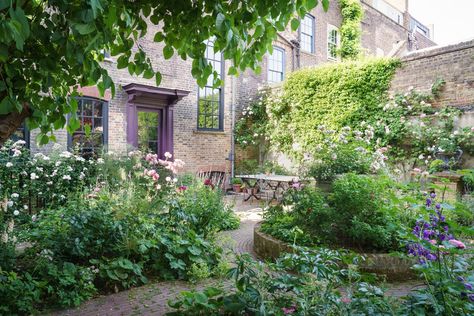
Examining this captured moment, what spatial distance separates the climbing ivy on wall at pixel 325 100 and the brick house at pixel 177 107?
1.65 metres

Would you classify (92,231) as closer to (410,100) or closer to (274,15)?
(274,15)

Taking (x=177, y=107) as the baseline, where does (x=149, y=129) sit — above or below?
below

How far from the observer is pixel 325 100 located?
440 inches

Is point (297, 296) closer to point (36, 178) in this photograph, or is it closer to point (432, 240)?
point (432, 240)

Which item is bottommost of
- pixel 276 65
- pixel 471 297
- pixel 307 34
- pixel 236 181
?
pixel 236 181

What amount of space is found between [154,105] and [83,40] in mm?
9197

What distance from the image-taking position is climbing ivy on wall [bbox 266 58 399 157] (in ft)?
33.3

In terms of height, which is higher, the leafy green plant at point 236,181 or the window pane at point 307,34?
the window pane at point 307,34

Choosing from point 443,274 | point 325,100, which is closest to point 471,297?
point 443,274

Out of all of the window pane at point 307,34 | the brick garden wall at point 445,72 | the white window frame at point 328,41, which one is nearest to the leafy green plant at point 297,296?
the brick garden wall at point 445,72

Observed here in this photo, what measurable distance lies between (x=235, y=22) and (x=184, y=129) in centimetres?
920

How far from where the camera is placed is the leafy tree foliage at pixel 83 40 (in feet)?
6.22

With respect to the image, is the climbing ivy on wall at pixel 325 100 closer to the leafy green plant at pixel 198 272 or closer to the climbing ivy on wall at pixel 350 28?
the climbing ivy on wall at pixel 350 28

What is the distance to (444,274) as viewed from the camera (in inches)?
88.4
